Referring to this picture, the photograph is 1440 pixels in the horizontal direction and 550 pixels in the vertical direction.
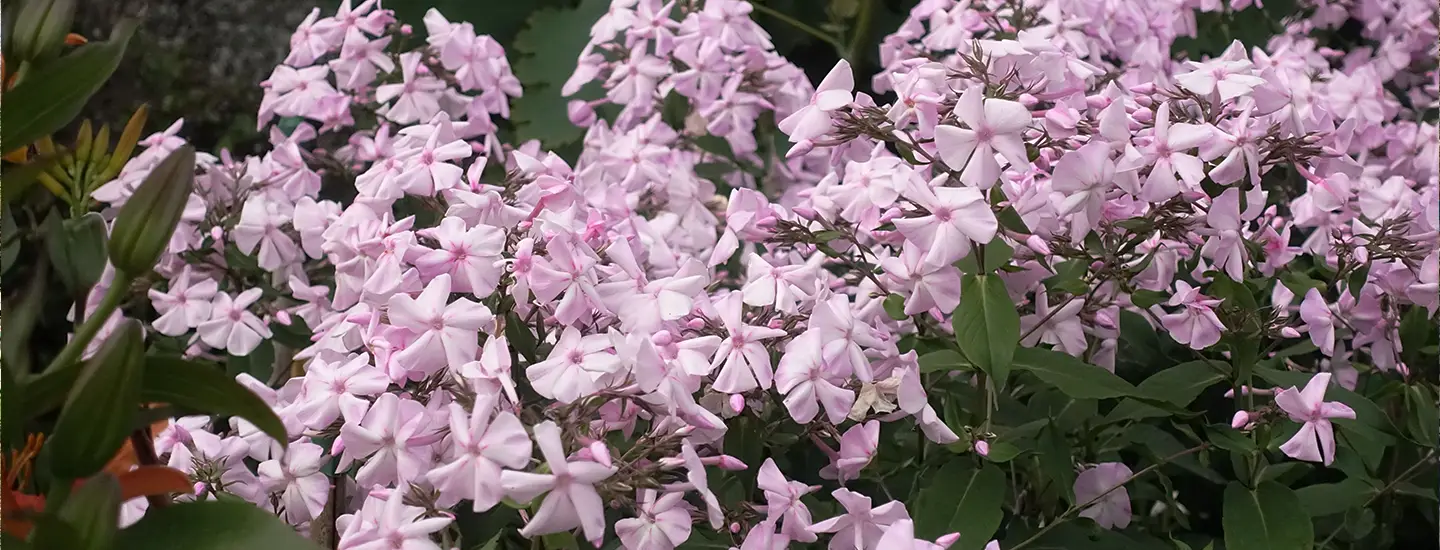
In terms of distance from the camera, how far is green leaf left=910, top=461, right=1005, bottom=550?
53 centimetres

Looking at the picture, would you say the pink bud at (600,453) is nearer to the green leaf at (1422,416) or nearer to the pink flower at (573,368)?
the pink flower at (573,368)

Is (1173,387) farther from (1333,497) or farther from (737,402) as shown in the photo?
(737,402)

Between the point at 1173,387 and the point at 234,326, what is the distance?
597 millimetres

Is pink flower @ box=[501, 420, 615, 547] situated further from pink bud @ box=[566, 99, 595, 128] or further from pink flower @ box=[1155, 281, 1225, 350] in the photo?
pink bud @ box=[566, 99, 595, 128]

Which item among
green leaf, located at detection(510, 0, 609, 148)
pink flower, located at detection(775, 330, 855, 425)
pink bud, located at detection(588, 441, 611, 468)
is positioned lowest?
Answer: green leaf, located at detection(510, 0, 609, 148)

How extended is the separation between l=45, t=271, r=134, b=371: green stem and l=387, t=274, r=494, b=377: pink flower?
0.15m

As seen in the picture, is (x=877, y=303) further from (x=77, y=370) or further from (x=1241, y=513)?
(x=77, y=370)

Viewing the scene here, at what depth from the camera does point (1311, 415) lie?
537 millimetres

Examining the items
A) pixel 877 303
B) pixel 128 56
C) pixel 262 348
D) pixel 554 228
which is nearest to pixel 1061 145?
pixel 877 303

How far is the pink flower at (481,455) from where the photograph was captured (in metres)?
0.42

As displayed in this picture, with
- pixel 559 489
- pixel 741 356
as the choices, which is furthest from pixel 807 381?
pixel 559 489

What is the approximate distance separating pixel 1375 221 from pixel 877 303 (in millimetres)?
379

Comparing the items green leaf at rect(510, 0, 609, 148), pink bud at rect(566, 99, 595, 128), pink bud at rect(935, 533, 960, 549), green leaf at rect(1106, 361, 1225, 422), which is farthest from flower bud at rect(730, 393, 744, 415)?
green leaf at rect(510, 0, 609, 148)

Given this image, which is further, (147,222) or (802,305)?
(802,305)
